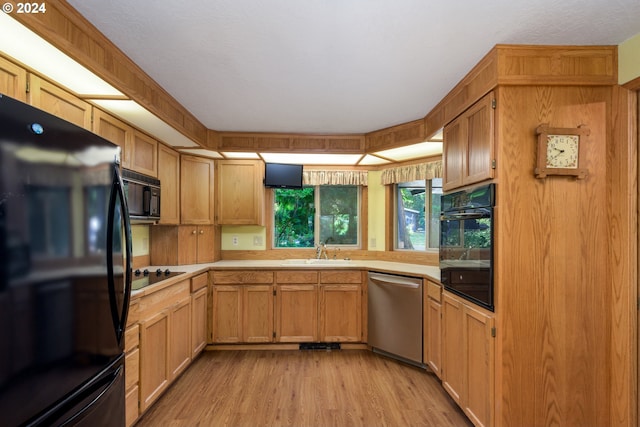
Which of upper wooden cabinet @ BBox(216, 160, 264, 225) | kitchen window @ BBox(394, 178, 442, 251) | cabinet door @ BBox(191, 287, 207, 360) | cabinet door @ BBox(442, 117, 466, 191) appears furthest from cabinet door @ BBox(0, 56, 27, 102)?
kitchen window @ BBox(394, 178, 442, 251)

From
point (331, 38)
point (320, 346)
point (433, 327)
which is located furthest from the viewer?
point (320, 346)

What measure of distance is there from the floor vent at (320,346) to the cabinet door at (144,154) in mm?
2370

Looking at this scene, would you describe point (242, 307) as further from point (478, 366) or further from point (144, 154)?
point (478, 366)

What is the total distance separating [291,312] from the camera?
10.8ft

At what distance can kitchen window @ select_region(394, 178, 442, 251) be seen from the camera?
3.43 metres

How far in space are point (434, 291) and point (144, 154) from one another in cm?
285

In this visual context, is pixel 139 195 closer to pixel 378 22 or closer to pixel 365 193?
pixel 378 22

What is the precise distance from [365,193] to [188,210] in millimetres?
2210

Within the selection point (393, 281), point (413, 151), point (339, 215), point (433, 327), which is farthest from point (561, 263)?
point (339, 215)

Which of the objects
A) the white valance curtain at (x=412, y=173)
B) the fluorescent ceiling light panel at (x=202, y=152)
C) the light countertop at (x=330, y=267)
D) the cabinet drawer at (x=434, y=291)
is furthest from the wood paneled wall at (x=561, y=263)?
the fluorescent ceiling light panel at (x=202, y=152)

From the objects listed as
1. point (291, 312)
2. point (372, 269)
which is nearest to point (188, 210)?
point (291, 312)

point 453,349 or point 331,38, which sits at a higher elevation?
point 331,38

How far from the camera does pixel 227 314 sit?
3.26m

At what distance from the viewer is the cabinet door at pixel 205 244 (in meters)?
3.50
